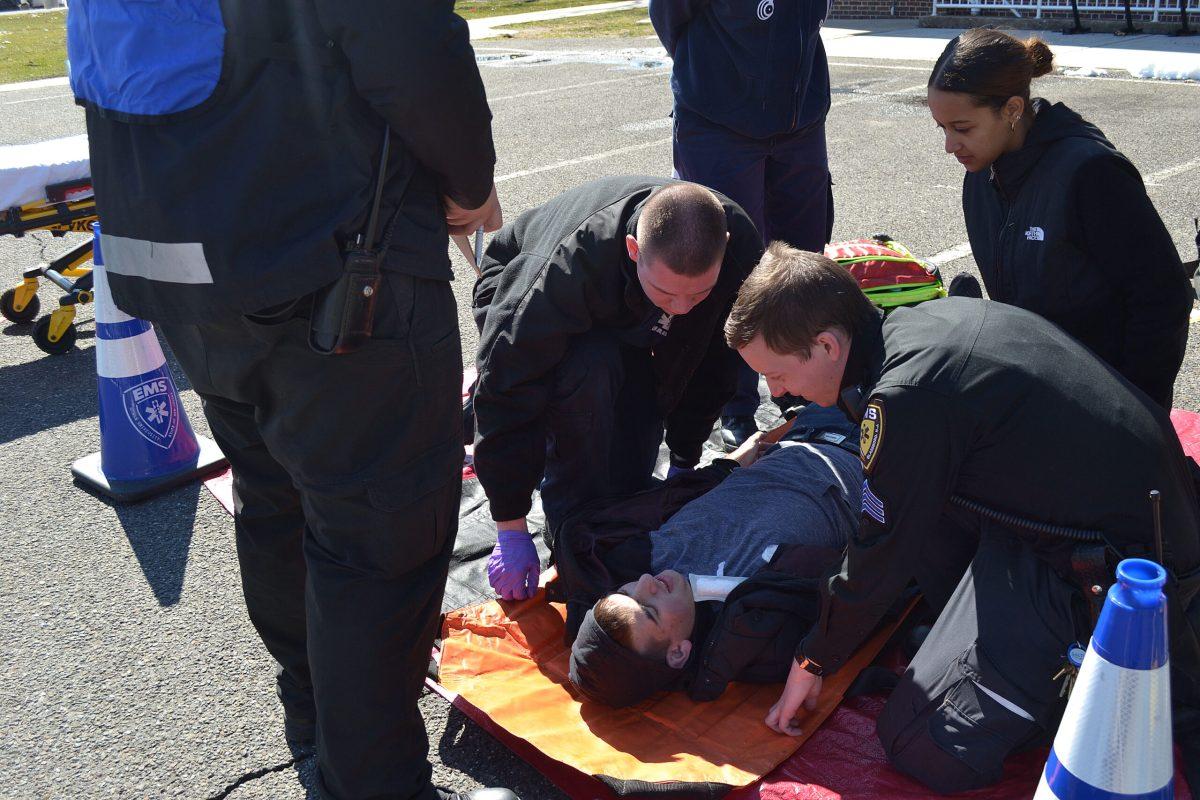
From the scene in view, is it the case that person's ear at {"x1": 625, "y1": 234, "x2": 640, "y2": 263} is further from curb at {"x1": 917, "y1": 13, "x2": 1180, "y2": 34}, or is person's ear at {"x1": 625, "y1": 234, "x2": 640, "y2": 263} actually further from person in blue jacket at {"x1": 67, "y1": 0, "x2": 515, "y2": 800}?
curb at {"x1": 917, "y1": 13, "x2": 1180, "y2": 34}

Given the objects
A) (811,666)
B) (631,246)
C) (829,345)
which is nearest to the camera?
(829,345)

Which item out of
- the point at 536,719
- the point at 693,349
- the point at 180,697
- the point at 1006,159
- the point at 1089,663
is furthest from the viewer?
the point at 693,349

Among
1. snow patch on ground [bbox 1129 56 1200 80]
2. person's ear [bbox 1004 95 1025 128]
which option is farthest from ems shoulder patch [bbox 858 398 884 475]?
snow patch on ground [bbox 1129 56 1200 80]

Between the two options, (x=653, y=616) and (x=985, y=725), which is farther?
(x=653, y=616)

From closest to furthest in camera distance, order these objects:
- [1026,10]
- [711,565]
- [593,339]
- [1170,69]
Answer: [711,565], [593,339], [1170,69], [1026,10]

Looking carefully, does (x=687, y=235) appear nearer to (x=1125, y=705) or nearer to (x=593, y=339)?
(x=593, y=339)

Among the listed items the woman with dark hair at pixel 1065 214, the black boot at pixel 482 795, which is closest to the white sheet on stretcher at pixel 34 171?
the black boot at pixel 482 795

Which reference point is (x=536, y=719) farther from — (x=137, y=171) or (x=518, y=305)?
(x=137, y=171)

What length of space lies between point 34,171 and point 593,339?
3.34m

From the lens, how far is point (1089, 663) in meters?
1.56

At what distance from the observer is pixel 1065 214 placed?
2.98 meters

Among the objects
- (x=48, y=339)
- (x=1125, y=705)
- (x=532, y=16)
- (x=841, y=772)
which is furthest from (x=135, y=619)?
(x=532, y=16)

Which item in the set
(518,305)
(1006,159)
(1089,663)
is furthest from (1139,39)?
(1089,663)

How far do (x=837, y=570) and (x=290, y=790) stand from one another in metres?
1.40
